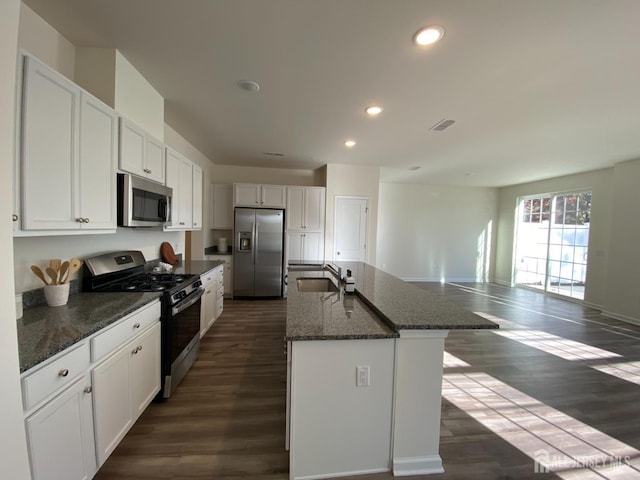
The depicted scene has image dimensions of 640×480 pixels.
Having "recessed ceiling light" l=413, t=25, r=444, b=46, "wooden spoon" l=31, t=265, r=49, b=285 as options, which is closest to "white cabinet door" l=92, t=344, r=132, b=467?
"wooden spoon" l=31, t=265, r=49, b=285

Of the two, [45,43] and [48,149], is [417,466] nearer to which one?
[48,149]

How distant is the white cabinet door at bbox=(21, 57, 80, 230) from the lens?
4.08 ft

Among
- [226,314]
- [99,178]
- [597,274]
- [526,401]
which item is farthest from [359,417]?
[597,274]

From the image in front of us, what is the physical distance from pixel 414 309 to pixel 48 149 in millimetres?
2299

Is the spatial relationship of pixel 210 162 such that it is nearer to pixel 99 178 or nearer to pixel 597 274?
pixel 99 178

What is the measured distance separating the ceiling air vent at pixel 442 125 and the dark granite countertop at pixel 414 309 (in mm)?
2091

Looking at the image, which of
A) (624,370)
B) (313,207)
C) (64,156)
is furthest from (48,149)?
(624,370)

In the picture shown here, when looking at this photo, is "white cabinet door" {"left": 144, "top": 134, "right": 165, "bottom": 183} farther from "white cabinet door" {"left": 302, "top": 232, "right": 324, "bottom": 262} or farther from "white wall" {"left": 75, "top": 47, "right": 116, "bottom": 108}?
"white cabinet door" {"left": 302, "top": 232, "right": 324, "bottom": 262}

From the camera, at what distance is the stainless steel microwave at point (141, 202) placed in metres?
1.93

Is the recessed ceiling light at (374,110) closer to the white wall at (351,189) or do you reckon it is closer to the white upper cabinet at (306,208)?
the white wall at (351,189)

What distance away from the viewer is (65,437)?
1.15m

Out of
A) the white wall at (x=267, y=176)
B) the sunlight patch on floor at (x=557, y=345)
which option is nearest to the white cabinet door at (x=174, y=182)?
the white wall at (x=267, y=176)

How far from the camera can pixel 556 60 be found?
1.88 metres

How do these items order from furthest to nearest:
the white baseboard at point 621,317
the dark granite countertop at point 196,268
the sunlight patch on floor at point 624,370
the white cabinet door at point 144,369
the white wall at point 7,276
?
the white baseboard at point 621,317
the dark granite countertop at point 196,268
the sunlight patch on floor at point 624,370
the white cabinet door at point 144,369
the white wall at point 7,276
